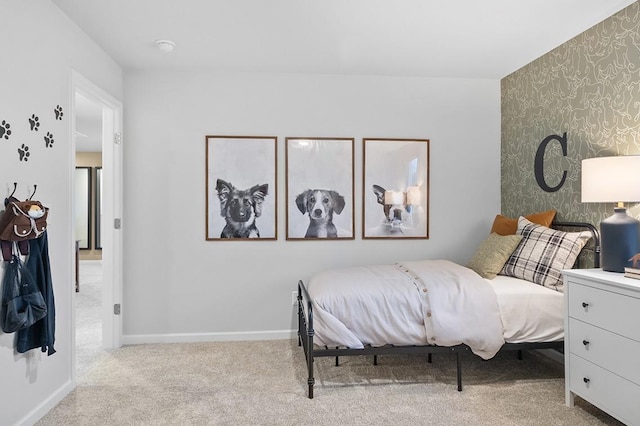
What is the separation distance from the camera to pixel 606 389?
7.50 feet

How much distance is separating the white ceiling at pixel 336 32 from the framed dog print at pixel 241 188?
2.33ft

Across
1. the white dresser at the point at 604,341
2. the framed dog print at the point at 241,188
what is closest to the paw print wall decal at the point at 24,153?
the framed dog print at the point at 241,188

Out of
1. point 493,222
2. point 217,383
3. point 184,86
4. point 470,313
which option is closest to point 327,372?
point 217,383

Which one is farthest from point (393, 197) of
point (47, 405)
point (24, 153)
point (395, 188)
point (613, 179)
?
point (47, 405)

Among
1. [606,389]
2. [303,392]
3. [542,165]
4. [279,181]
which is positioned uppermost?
[542,165]

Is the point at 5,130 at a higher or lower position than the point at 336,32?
lower

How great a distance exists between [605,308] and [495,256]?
1.01 metres

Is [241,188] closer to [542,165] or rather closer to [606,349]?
[542,165]

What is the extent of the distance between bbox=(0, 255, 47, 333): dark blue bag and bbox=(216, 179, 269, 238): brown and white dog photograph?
1.79 meters

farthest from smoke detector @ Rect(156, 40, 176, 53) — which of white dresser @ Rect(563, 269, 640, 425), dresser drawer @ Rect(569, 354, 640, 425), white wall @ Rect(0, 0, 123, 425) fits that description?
dresser drawer @ Rect(569, 354, 640, 425)

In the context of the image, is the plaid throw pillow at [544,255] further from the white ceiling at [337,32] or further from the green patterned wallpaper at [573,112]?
the white ceiling at [337,32]

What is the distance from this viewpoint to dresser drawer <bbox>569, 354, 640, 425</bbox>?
212 cm

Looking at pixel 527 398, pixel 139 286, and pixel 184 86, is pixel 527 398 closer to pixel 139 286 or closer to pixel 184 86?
pixel 139 286

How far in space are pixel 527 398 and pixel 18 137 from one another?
3.43 metres
